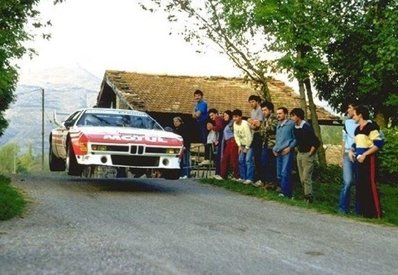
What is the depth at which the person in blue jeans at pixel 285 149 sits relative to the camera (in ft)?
35.4

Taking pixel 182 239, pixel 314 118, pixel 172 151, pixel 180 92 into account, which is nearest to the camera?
pixel 182 239

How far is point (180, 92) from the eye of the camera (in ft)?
92.5

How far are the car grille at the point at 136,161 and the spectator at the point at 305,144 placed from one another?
2498 mm

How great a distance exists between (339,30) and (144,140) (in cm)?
1110

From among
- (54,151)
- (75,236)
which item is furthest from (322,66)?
(75,236)

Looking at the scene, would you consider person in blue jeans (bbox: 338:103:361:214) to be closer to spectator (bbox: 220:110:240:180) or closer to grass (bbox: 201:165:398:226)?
grass (bbox: 201:165:398:226)

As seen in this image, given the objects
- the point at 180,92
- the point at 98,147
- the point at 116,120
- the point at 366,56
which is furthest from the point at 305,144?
the point at 180,92

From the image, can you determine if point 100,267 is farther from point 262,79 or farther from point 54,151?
point 262,79

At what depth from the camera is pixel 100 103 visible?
34.3m

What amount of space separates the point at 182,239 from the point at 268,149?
6.24 meters

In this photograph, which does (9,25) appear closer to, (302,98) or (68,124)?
(68,124)

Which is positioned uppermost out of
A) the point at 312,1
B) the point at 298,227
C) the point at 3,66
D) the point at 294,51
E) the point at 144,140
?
the point at 312,1

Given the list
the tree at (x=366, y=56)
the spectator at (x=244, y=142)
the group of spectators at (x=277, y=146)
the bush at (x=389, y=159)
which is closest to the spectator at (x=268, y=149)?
the group of spectators at (x=277, y=146)

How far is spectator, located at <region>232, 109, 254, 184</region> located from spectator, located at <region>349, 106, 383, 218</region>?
131 inches
